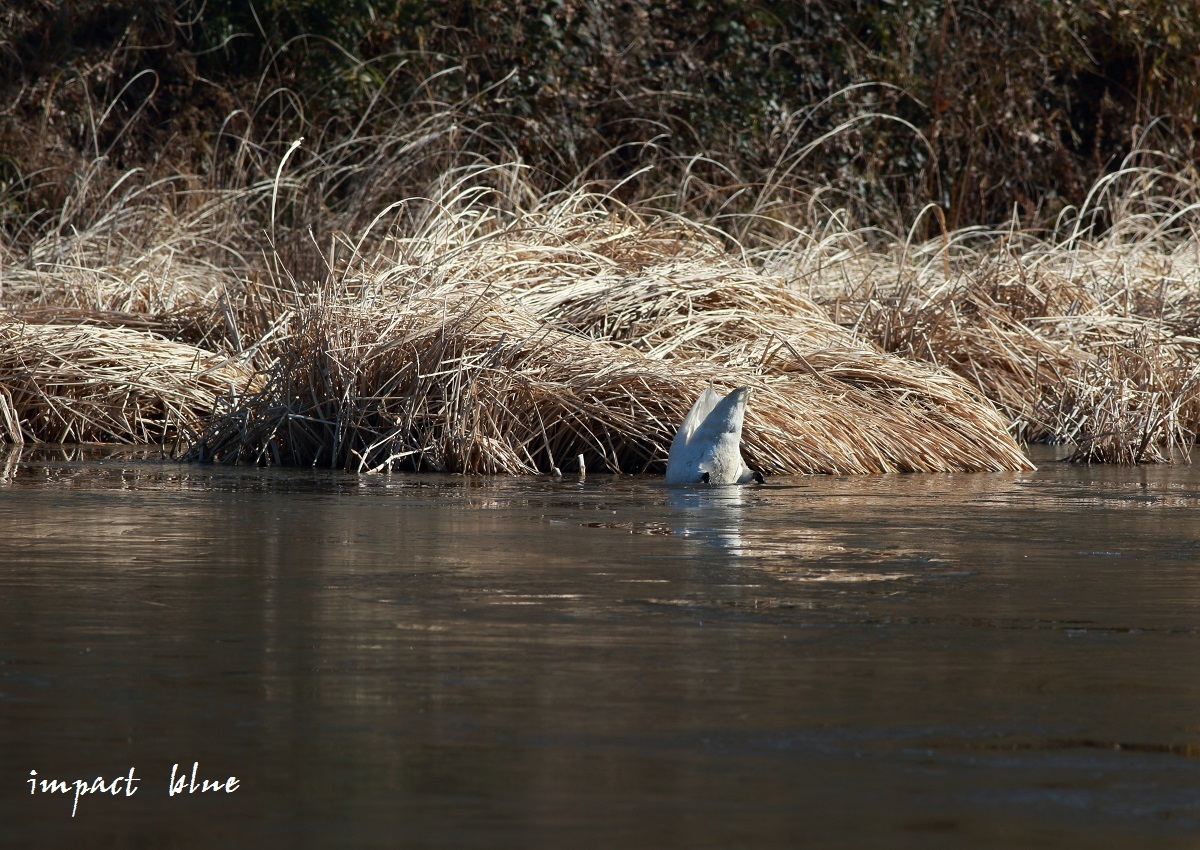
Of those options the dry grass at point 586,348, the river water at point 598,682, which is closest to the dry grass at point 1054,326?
the dry grass at point 586,348

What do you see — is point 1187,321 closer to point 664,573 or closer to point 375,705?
point 664,573

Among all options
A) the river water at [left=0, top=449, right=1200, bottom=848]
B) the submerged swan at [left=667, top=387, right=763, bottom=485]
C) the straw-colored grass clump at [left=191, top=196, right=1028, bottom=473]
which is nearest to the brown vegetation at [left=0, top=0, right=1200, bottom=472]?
the straw-colored grass clump at [left=191, top=196, right=1028, bottom=473]

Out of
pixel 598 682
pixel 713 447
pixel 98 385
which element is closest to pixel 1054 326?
pixel 713 447

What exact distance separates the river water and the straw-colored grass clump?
236 centimetres

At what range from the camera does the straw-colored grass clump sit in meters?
7.80

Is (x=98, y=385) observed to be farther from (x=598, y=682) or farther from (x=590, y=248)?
(x=598, y=682)

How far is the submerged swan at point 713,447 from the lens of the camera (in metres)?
6.85

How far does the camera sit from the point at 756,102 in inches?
640

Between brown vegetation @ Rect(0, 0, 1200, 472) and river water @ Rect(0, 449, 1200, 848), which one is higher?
brown vegetation @ Rect(0, 0, 1200, 472)

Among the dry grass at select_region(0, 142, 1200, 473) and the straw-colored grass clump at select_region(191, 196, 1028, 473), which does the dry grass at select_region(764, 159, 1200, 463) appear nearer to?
the dry grass at select_region(0, 142, 1200, 473)

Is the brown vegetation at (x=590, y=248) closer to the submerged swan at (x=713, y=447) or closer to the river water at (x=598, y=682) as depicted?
the submerged swan at (x=713, y=447)

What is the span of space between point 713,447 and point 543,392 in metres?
1.20

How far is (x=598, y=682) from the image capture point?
294 cm

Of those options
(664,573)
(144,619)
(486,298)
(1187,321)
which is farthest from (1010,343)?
(144,619)
